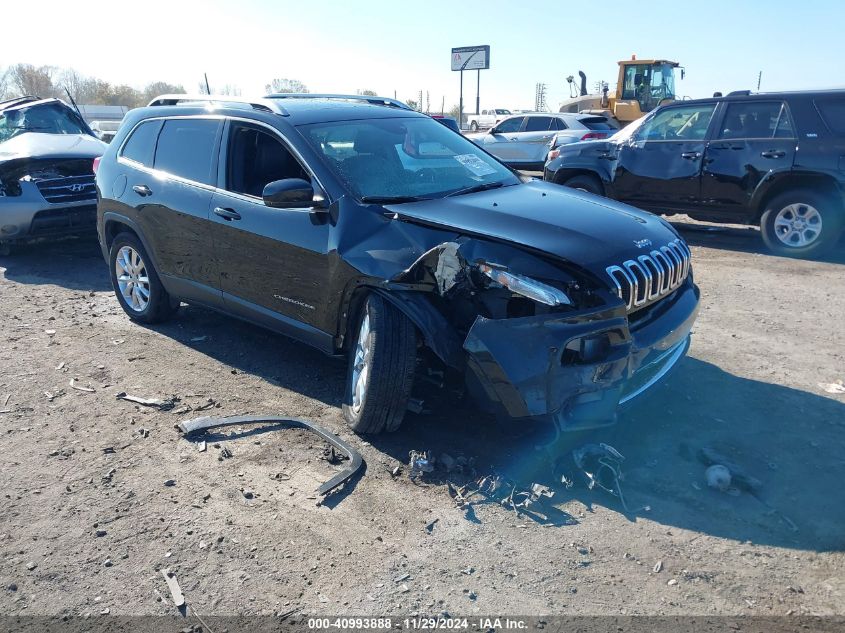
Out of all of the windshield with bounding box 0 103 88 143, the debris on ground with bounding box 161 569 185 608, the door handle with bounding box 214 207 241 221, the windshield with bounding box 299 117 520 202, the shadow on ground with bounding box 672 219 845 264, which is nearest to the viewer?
the debris on ground with bounding box 161 569 185 608

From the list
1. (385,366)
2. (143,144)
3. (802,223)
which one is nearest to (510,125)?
(802,223)

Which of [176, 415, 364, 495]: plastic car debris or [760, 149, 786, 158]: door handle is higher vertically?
[760, 149, 786, 158]: door handle

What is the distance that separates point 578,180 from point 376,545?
325 inches

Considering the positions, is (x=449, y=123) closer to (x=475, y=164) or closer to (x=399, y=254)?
(x=475, y=164)

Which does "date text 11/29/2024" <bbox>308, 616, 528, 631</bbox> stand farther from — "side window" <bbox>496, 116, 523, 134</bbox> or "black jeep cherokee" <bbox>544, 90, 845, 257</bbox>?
"side window" <bbox>496, 116, 523, 134</bbox>

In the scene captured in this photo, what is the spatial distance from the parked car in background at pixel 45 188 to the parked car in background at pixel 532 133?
1109 cm

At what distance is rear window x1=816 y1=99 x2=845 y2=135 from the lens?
8.02 metres

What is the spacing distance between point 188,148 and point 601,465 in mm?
3781

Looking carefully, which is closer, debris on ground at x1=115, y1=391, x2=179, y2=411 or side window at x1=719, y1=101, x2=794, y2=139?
debris on ground at x1=115, y1=391, x2=179, y2=411

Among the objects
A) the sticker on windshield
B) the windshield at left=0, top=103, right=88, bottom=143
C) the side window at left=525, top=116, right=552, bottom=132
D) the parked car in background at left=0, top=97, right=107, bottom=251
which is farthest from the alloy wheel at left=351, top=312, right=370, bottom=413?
the side window at left=525, top=116, right=552, bottom=132

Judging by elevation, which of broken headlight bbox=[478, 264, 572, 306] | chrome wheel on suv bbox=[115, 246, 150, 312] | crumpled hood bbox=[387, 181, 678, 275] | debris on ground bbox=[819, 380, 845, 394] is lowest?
debris on ground bbox=[819, 380, 845, 394]

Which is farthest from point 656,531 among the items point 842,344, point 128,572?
point 842,344

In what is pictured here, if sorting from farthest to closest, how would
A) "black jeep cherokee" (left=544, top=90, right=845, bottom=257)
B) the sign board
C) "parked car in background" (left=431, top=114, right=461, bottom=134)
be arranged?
the sign board → "black jeep cherokee" (left=544, top=90, right=845, bottom=257) → "parked car in background" (left=431, top=114, right=461, bottom=134)

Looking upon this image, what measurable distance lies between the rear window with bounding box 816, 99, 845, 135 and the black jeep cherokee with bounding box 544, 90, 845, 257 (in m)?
0.01
